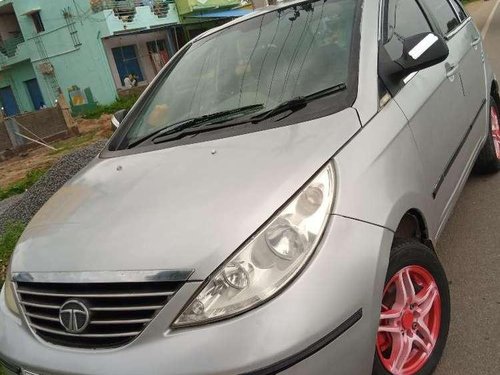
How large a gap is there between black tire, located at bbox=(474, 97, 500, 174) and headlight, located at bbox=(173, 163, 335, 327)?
2725 mm

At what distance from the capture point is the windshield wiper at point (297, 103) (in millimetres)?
2361

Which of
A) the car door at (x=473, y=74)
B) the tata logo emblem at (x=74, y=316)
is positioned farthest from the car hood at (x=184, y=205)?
the car door at (x=473, y=74)

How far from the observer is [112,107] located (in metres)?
22.5

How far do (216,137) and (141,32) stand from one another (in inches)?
932

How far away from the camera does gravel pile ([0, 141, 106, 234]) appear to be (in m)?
6.45

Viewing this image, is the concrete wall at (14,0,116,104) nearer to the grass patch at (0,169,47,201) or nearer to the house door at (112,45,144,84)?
the house door at (112,45,144,84)

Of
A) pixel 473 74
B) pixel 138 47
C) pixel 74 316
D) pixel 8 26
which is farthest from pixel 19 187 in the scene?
pixel 8 26

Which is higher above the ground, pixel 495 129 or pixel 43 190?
pixel 495 129

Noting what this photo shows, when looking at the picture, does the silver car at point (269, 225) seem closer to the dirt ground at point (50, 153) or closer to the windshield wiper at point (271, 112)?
the windshield wiper at point (271, 112)

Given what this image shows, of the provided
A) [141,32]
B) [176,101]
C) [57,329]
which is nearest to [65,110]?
[141,32]

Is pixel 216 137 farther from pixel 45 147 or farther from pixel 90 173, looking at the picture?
pixel 45 147

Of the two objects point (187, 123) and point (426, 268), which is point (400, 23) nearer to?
point (187, 123)

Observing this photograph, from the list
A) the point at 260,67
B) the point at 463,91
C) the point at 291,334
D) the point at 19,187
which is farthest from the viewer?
the point at 19,187

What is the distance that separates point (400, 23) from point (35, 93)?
29.9 m
